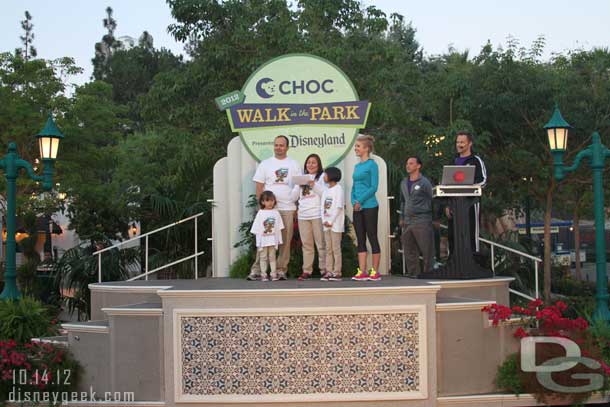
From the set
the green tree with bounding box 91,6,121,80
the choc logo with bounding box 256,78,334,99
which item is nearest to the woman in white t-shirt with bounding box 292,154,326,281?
the choc logo with bounding box 256,78,334,99

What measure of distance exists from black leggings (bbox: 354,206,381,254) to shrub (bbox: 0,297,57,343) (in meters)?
4.37

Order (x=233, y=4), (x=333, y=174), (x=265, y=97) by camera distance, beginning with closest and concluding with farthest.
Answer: (x=333, y=174) < (x=265, y=97) < (x=233, y=4)

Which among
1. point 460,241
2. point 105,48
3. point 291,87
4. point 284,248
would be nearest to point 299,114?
point 291,87

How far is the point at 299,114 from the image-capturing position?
11836 mm

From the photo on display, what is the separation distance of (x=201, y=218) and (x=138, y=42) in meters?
37.8

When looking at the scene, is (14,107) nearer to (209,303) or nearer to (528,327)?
(209,303)

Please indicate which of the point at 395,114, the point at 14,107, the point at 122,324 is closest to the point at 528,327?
the point at 122,324

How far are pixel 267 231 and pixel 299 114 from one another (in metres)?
3.07

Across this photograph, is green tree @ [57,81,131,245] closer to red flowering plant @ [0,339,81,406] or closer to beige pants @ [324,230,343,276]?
beige pants @ [324,230,343,276]

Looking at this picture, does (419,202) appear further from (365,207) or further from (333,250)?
(333,250)

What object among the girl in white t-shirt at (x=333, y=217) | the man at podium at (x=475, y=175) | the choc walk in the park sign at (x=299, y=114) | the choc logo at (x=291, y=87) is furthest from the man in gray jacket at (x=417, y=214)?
the choc logo at (x=291, y=87)

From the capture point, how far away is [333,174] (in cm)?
946

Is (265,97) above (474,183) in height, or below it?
above

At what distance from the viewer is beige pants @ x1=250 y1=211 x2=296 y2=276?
9.95 meters
